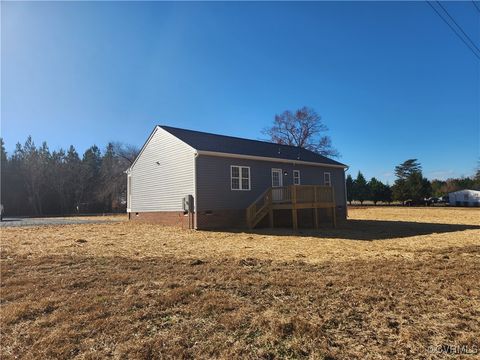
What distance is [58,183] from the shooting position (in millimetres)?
46406

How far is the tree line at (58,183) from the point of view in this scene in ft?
144

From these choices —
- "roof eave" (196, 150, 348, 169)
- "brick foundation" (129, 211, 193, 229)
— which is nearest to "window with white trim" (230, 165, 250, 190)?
"roof eave" (196, 150, 348, 169)

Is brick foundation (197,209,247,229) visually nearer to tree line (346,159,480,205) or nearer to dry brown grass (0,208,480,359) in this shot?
dry brown grass (0,208,480,359)

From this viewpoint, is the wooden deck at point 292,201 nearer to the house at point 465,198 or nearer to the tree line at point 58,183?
the tree line at point 58,183

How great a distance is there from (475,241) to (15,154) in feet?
179

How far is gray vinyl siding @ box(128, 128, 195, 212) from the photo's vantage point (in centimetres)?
1675

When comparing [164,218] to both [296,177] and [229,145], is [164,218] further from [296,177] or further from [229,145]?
[296,177]

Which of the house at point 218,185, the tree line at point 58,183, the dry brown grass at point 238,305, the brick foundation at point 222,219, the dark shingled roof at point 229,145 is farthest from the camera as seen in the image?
the tree line at point 58,183

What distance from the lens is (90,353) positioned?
3.35 m

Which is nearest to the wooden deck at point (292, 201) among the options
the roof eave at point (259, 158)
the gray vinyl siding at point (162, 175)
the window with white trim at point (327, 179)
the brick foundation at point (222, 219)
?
the brick foundation at point (222, 219)

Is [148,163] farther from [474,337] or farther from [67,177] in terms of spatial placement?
[67,177]

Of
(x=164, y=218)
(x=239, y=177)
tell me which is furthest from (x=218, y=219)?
(x=164, y=218)

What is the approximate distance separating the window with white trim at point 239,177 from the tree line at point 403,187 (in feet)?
141

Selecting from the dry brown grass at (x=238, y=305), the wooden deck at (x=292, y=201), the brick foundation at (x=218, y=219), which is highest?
the wooden deck at (x=292, y=201)
